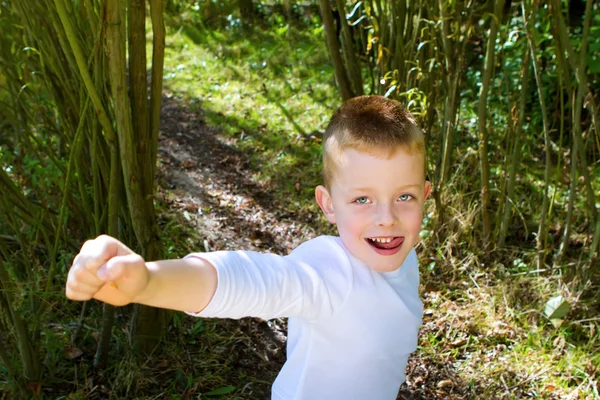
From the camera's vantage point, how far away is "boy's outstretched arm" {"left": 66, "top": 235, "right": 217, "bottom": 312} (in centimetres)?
107

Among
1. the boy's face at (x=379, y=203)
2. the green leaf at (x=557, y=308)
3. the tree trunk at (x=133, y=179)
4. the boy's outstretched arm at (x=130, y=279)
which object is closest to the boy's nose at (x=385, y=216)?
the boy's face at (x=379, y=203)

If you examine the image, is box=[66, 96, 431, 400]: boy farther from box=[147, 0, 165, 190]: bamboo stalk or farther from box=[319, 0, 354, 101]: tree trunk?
box=[319, 0, 354, 101]: tree trunk

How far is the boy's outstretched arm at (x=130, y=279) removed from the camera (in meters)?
1.07

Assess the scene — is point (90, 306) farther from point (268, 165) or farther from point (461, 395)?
point (268, 165)

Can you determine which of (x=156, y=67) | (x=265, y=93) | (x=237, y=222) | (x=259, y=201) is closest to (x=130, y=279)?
(x=156, y=67)

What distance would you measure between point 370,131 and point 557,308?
6.09 ft

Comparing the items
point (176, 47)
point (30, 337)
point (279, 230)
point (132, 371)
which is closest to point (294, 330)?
point (132, 371)

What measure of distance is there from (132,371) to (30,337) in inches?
15.6

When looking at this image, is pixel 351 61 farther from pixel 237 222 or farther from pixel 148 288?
pixel 148 288

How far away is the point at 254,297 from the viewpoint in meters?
1.35

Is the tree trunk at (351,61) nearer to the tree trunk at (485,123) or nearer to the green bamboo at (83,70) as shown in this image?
the tree trunk at (485,123)

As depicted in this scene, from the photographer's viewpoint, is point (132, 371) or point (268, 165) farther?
point (268, 165)

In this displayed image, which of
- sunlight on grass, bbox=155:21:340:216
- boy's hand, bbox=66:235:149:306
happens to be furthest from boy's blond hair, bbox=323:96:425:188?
sunlight on grass, bbox=155:21:340:216

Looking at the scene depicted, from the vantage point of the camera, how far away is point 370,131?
5.20ft
